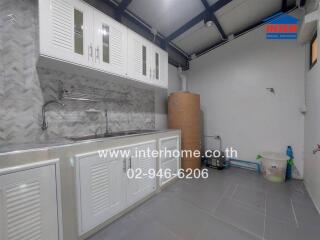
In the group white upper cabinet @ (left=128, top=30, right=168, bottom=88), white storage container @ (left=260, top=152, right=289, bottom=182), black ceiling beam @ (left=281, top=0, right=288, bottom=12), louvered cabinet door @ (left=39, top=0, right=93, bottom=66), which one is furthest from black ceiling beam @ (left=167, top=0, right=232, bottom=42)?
white storage container @ (left=260, top=152, right=289, bottom=182)

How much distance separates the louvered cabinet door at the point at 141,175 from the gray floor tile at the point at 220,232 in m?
0.81

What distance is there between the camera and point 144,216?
173cm

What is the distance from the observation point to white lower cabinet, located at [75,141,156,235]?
4.44 feet

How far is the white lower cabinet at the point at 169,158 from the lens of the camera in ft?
7.68

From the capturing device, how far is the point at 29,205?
1.05 metres

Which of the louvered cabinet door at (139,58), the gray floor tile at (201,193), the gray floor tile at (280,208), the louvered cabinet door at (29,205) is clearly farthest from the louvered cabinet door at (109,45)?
the gray floor tile at (280,208)

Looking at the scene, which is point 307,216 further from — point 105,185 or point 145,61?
point 145,61

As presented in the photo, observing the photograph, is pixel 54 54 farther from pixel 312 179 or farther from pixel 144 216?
pixel 312 179

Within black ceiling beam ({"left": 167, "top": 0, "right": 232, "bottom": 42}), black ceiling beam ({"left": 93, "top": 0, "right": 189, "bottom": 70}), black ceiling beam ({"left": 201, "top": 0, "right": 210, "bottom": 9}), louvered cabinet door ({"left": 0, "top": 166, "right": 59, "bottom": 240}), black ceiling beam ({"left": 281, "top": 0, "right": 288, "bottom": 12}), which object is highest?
black ceiling beam ({"left": 281, "top": 0, "right": 288, "bottom": 12})

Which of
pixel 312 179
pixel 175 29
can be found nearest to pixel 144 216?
pixel 312 179

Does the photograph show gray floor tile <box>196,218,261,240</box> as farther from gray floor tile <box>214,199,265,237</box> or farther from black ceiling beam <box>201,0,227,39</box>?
black ceiling beam <box>201,0,227,39</box>

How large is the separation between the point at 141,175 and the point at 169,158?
688 mm

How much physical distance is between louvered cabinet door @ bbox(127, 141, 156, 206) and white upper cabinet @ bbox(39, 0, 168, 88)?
38.9 inches

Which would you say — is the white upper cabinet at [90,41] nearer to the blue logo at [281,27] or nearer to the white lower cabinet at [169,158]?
the white lower cabinet at [169,158]
